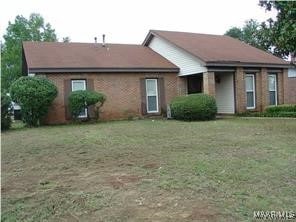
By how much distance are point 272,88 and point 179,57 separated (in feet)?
18.0

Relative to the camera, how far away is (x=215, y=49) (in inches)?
865

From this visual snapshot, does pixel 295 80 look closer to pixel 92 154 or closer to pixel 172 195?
pixel 92 154

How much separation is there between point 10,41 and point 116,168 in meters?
42.0

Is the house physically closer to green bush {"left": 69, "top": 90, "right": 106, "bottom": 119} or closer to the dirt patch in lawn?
green bush {"left": 69, "top": 90, "right": 106, "bottom": 119}

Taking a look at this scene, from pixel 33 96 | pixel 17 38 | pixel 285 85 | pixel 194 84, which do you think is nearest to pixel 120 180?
pixel 33 96

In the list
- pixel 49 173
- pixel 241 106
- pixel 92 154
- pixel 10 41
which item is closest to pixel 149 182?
pixel 49 173

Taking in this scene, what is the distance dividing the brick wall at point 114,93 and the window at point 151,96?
36 centimetres

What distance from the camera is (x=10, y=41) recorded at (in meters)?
45.3

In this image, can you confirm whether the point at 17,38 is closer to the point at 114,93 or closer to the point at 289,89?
the point at 114,93

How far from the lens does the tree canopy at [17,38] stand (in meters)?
43.1

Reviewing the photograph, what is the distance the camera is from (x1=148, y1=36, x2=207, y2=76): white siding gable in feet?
64.6

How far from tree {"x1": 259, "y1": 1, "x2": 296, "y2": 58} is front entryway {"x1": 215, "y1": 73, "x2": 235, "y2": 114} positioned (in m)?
9.54

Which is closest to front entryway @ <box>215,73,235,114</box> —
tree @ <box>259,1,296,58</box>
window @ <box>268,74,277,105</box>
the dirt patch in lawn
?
window @ <box>268,74,277,105</box>

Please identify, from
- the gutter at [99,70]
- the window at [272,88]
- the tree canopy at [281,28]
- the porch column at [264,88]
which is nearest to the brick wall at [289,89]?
the window at [272,88]
